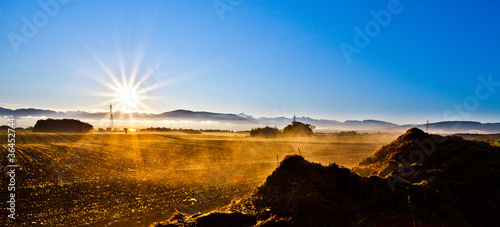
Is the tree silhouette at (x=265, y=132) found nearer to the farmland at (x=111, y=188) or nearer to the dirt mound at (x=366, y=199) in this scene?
the farmland at (x=111, y=188)

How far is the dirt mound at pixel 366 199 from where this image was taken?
3.47 m

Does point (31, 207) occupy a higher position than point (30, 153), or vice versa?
point (30, 153)

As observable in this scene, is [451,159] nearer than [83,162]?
Yes

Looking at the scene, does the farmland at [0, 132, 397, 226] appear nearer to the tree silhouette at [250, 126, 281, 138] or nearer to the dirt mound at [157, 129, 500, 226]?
the dirt mound at [157, 129, 500, 226]

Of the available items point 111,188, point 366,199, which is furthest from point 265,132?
point 366,199

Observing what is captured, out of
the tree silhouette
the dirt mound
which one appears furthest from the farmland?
the tree silhouette

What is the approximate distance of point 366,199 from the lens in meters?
3.98

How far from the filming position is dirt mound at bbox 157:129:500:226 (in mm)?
3469

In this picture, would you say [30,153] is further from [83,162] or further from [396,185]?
[396,185]

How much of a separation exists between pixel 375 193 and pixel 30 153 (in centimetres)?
1149

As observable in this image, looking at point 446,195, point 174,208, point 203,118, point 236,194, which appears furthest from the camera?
point 203,118

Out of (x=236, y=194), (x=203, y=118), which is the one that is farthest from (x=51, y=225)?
(x=203, y=118)

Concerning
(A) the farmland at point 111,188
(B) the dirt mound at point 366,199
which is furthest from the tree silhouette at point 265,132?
(B) the dirt mound at point 366,199

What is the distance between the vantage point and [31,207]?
4758mm
